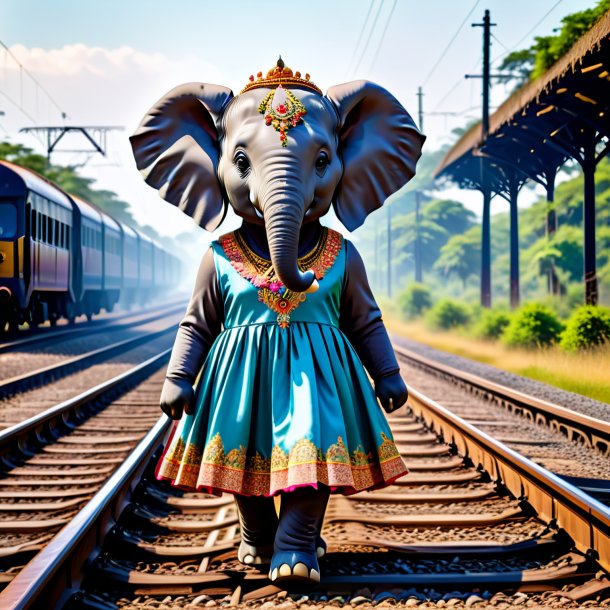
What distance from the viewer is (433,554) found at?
3703mm

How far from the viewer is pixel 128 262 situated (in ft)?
111

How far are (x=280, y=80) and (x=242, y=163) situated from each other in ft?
1.57

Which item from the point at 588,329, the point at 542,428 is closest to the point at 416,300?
the point at 588,329

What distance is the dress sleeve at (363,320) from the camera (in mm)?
3752

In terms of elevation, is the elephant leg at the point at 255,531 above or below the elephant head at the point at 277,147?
below

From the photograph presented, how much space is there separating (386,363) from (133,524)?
173cm

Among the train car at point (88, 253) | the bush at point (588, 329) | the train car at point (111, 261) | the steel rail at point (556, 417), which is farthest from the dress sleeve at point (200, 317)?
the train car at point (111, 261)

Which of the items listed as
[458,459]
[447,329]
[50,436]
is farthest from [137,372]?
[447,329]

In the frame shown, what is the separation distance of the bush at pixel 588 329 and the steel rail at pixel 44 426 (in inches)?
299

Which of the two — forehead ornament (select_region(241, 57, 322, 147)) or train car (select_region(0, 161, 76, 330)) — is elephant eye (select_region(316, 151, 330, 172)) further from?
train car (select_region(0, 161, 76, 330))

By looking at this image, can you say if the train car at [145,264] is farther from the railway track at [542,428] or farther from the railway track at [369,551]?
the railway track at [369,551]

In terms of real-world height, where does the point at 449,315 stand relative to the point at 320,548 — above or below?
above

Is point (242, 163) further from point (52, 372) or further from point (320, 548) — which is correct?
point (52, 372)

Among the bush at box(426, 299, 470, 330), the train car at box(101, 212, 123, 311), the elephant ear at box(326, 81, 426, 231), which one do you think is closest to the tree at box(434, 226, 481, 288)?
the train car at box(101, 212, 123, 311)
